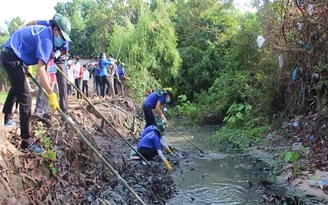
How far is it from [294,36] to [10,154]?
7.88 metres

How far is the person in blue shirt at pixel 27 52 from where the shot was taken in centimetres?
443

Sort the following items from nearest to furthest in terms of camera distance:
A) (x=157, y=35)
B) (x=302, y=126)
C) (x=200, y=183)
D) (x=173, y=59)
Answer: (x=200, y=183)
(x=302, y=126)
(x=157, y=35)
(x=173, y=59)

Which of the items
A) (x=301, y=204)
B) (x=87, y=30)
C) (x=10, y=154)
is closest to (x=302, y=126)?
(x=301, y=204)

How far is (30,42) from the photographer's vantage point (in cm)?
470

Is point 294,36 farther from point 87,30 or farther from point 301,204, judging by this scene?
point 87,30

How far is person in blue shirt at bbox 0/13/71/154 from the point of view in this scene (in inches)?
175

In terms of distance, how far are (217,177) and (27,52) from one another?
5715 millimetres

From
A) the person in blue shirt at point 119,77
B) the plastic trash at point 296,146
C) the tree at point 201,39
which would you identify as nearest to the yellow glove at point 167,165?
the plastic trash at point 296,146

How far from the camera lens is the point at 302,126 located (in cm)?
1065

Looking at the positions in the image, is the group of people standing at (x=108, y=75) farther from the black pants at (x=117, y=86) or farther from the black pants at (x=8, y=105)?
the black pants at (x=8, y=105)

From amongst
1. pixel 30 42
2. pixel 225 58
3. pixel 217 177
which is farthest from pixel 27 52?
A: pixel 225 58

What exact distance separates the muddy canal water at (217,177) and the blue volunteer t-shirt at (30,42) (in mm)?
3838

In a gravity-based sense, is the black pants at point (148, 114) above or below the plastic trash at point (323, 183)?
above

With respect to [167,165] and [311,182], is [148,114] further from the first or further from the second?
[311,182]
